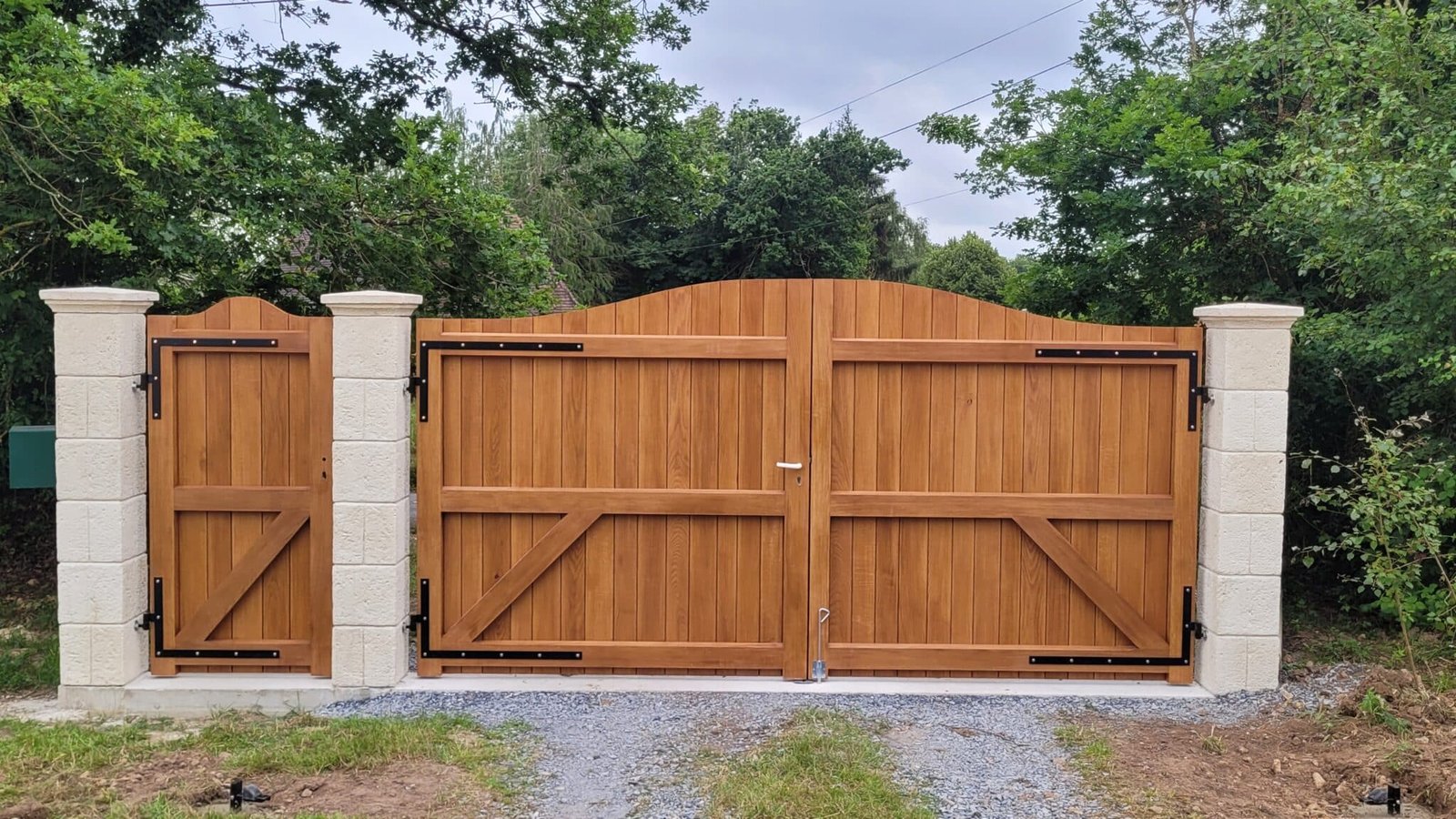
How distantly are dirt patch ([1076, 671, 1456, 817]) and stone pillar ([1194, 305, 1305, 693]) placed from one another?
28 centimetres

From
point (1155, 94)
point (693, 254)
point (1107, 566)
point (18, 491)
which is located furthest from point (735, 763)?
point (693, 254)

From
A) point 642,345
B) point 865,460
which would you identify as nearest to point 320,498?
point 642,345

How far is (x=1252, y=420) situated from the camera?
4.56m

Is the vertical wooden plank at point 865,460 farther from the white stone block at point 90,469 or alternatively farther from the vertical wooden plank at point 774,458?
the white stone block at point 90,469

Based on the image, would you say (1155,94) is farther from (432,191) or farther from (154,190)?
(154,190)

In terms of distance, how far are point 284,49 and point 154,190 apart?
3.44 metres

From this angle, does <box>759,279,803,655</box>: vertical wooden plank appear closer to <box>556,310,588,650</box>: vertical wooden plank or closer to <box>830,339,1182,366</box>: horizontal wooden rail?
<box>830,339,1182,366</box>: horizontal wooden rail

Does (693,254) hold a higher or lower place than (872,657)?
higher

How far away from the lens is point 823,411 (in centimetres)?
469

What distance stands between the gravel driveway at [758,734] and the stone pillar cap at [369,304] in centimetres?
163

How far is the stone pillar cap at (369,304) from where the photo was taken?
446 centimetres

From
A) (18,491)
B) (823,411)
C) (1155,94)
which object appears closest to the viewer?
(823,411)

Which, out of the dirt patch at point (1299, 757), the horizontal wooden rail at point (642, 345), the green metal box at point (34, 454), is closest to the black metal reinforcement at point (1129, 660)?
the dirt patch at point (1299, 757)

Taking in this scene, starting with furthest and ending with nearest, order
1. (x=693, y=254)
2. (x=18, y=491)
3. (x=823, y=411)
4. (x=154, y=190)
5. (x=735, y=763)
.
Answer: (x=693, y=254) → (x=18, y=491) → (x=154, y=190) → (x=823, y=411) → (x=735, y=763)
